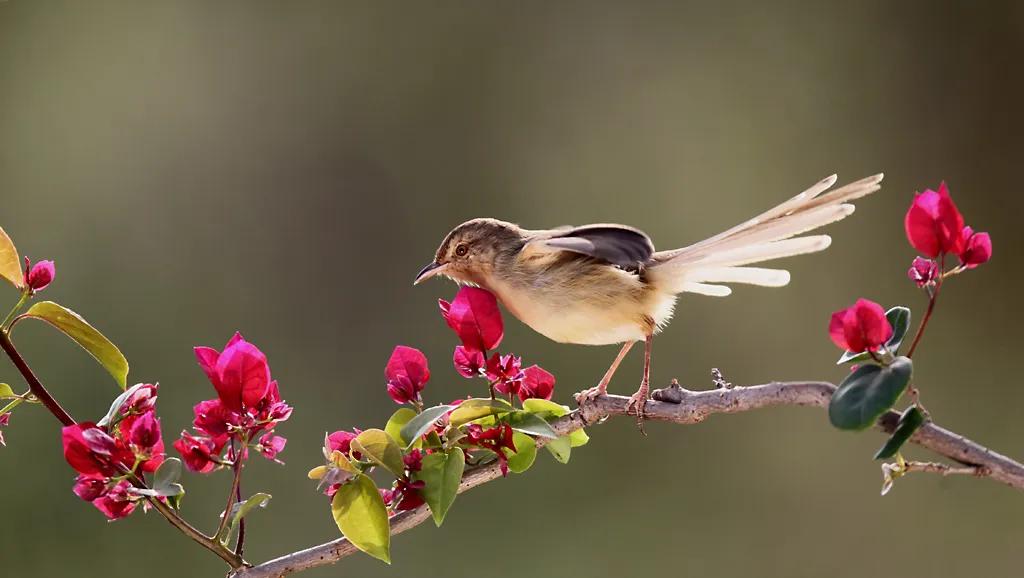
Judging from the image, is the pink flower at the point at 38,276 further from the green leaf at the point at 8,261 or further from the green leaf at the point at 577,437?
the green leaf at the point at 577,437

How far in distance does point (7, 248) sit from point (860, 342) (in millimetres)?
616

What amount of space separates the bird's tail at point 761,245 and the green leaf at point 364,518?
0.38m

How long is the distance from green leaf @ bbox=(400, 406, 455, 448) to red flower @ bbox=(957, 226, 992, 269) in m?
0.38

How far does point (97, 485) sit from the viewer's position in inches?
29.0

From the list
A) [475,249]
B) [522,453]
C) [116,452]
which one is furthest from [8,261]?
[475,249]

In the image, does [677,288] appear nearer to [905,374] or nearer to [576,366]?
[905,374]

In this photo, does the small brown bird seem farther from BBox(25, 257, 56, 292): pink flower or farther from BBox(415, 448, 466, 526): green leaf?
BBox(25, 257, 56, 292): pink flower

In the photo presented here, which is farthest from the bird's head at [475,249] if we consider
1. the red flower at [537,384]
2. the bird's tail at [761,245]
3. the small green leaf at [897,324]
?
the small green leaf at [897,324]

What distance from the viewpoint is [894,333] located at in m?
0.71

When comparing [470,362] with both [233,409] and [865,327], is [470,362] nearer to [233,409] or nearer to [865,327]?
[233,409]

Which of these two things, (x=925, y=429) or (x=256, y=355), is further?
(x=256, y=355)

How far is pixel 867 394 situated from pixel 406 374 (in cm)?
37

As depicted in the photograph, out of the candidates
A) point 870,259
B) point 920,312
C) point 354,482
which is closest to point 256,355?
point 354,482

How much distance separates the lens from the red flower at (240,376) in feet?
2.44
